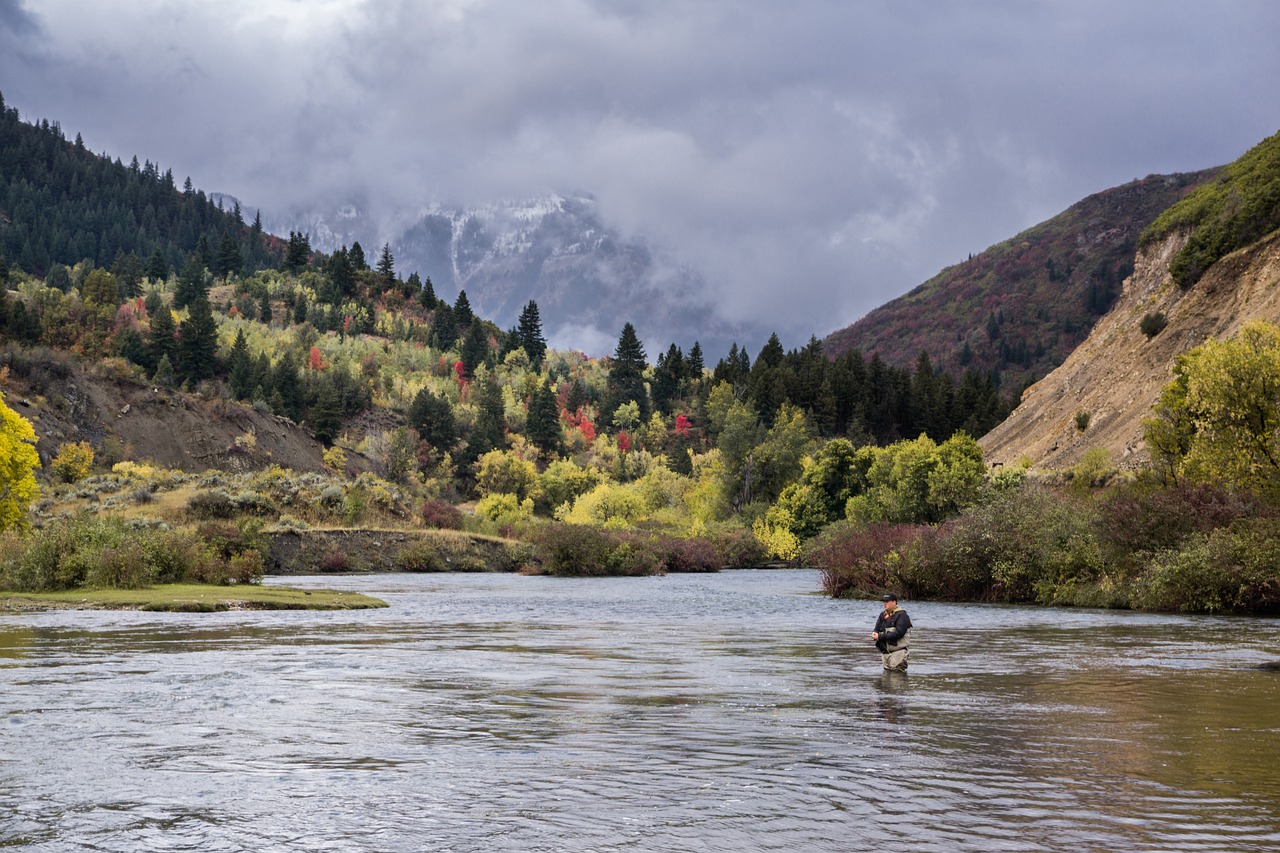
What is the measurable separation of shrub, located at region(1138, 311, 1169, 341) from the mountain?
13 centimetres

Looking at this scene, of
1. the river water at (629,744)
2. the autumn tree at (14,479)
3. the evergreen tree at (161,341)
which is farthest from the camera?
the evergreen tree at (161,341)

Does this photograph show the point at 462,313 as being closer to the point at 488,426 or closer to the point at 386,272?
→ the point at 386,272

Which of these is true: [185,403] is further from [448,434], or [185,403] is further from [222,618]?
[222,618]

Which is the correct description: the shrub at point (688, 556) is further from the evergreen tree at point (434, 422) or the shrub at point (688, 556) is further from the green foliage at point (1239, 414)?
the evergreen tree at point (434, 422)

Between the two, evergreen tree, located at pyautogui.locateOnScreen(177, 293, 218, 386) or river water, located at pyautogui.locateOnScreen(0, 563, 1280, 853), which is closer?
river water, located at pyautogui.locateOnScreen(0, 563, 1280, 853)

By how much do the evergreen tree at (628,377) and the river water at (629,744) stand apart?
13465 centimetres

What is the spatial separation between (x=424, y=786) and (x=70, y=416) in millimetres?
100379

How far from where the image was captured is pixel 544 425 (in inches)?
5605

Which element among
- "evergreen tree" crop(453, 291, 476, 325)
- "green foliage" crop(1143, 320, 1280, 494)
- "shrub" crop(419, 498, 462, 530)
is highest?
"evergreen tree" crop(453, 291, 476, 325)

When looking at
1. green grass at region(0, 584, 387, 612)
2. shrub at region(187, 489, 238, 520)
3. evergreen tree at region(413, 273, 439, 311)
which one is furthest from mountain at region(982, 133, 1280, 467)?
evergreen tree at region(413, 273, 439, 311)

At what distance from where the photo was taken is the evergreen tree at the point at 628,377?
165 metres

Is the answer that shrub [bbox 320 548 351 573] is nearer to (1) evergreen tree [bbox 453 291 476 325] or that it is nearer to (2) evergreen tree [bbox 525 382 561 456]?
(2) evergreen tree [bbox 525 382 561 456]

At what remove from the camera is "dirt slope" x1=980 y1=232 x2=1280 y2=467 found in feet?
242

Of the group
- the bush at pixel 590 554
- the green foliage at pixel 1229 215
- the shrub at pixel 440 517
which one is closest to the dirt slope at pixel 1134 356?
the green foliage at pixel 1229 215
